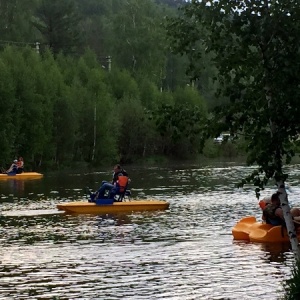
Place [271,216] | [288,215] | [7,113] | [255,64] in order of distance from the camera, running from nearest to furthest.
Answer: [255,64]
[288,215]
[271,216]
[7,113]

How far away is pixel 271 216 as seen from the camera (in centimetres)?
2066

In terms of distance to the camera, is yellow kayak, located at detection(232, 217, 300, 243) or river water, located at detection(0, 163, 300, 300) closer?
river water, located at detection(0, 163, 300, 300)

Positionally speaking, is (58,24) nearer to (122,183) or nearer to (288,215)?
(122,183)

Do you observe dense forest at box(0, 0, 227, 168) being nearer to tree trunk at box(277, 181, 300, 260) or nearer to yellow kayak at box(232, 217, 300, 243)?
yellow kayak at box(232, 217, 300, 243)

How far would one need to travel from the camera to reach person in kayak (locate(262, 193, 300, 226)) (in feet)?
65.8

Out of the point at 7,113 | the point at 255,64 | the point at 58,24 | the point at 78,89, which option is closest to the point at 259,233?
the point at 255,64

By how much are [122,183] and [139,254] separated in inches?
386

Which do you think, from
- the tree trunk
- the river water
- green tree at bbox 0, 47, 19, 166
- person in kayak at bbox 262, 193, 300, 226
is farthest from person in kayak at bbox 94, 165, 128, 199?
green tree at bbox 0, 47, 19, 166

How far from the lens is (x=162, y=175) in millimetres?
50500

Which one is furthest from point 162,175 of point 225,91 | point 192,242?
point 225,91

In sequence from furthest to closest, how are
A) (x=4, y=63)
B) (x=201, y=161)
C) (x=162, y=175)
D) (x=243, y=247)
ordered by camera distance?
(x=201, y=161)
(x=4, y=63)
(x=162, y=175)
(x=243, y=247)

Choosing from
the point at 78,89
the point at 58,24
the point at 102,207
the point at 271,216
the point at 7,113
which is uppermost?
the point at 58,24

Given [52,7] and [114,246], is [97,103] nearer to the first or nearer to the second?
[52,7]

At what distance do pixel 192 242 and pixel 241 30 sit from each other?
9.87 m
